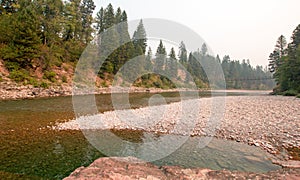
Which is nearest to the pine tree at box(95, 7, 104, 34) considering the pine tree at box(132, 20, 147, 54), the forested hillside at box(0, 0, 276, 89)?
the forested hillside at box(0, 0, 276, 89)

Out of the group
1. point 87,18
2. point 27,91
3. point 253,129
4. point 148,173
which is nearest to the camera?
point 148,173

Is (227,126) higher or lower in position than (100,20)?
lower

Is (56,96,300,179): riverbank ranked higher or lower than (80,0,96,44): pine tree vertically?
lower

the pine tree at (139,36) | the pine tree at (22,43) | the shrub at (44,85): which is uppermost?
the pine tree at (139,36)

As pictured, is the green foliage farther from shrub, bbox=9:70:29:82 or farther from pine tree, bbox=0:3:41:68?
shrub, bbox=9:70:29:82

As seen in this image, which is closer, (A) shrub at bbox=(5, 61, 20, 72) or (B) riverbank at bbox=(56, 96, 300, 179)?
(B) riverbank at bbox=(56, 96, 300, 179)

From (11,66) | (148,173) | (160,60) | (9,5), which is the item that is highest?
(9,5)

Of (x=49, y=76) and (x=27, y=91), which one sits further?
(x=49, y=76)

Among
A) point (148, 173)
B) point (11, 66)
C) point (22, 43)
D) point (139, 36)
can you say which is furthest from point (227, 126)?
point (139, 36)

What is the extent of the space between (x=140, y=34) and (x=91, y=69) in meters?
22.6

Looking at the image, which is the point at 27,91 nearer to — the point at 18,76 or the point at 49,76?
the point at 18,76

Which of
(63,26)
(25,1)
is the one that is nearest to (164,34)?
(63,26)

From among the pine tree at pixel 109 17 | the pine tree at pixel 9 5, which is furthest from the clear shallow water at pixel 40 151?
the pine tree at pixel 109 17

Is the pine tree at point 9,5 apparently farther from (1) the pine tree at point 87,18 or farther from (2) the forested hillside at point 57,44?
(1) the pine tree at point 87,18
